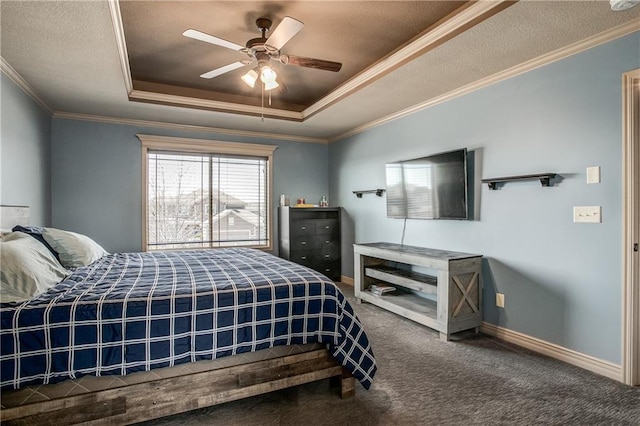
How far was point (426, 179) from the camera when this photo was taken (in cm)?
377

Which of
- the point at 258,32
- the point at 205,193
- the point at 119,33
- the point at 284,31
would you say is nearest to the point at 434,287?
the point at 284,31

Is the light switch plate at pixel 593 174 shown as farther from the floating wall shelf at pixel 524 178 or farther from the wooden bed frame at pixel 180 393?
the wooden bed frame at pixel 180 393

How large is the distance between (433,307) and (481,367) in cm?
97

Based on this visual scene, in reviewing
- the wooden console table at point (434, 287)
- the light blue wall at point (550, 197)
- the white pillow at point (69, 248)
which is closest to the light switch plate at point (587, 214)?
the light blue wall at point (550, 197)

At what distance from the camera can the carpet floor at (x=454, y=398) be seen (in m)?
1.90

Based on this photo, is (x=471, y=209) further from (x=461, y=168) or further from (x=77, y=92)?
(x=77, y=92)

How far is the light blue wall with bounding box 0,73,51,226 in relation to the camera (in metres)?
2.83

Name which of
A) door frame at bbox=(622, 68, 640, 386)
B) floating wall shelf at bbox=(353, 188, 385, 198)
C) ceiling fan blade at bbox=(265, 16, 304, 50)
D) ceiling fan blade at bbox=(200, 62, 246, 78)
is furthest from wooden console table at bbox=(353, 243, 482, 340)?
ceiling fan blade at bbox=(200, 62, 246, 78)

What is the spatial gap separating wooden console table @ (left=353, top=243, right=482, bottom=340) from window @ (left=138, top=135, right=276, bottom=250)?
2.09m

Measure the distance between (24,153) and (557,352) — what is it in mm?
5172

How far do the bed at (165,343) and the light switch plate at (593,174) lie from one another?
2066 millimetres

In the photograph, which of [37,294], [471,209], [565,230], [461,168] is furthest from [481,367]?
[37,294]

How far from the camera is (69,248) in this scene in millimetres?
2520

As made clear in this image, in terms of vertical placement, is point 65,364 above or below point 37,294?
below
